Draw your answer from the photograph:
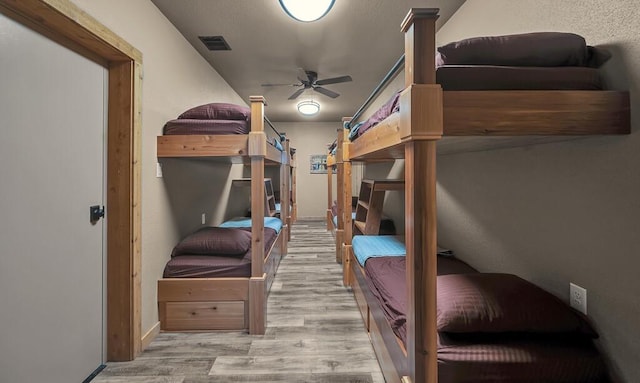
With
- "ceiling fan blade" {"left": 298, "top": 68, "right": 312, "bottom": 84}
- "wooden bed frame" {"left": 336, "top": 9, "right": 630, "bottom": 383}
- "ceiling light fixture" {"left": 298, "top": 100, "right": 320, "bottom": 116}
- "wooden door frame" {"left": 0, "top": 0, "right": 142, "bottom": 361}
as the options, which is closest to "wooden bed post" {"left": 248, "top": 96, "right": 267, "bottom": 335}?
"wooden door frame" {"left": 0, "top": 0, "right": 142, "bottom": 361}

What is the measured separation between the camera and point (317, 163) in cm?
772

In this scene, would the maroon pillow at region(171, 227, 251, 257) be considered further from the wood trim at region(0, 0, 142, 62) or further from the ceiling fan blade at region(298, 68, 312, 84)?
the ceiling fan blade at region(298, 68, 312, 84)

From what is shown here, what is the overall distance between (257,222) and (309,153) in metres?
5.59

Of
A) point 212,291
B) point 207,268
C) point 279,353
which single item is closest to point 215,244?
point 207,268

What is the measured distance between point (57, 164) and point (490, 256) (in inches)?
99.1

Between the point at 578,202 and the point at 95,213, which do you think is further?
the point at 95,213

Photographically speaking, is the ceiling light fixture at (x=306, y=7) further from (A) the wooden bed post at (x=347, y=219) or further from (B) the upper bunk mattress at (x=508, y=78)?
(B) the upper bunk mattress at (x=508, y=78)

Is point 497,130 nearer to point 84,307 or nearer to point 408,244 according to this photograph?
point 408,244

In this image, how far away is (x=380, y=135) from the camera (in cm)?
147

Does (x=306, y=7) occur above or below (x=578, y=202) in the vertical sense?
above

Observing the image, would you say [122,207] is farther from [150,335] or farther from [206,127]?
[150,335]

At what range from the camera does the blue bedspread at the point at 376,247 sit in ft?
7.79

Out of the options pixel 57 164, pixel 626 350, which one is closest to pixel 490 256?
pixel 626 350

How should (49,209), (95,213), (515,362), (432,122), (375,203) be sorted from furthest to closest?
(375,203) < (95,213) < (49,209) < (515,362) < (432,122)
